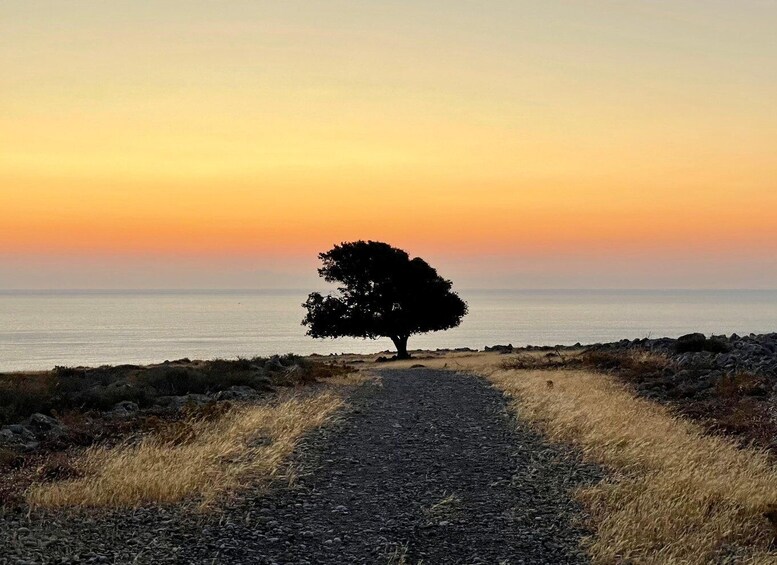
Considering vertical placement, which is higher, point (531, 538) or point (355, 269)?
point (355, 269)

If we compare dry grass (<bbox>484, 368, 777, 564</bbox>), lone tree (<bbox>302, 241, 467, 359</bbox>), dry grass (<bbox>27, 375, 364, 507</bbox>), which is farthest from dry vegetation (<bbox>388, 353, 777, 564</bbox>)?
lone tree (<bbox>302, 241, 467, 359</bbox>)

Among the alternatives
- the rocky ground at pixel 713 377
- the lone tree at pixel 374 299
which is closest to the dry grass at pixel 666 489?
the rocky ground at pixel 713 377

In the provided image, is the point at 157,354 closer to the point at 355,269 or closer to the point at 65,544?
the point at 355,269

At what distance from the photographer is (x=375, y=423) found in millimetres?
19203

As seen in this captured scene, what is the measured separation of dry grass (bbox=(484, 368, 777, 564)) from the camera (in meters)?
8.85

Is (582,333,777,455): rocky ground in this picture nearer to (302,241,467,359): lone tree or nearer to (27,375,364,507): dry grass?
(27,375,364,507): dry grass

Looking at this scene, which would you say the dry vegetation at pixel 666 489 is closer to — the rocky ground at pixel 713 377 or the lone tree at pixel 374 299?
the rocky ground at pixel 713 377

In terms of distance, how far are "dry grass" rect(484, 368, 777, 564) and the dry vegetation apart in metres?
0.01

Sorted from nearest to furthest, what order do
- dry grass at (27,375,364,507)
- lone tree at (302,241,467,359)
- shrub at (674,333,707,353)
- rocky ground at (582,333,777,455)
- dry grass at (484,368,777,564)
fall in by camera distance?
1. dry grass at (484,368,777,564)
2. dry grass at (27,375,364,507)
3. rocky ground at (582,333,777,455)
4. shrub at (674,333,707,353)
5. lone tree at (302,241,467,359)

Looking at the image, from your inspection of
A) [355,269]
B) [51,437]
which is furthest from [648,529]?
[355,269]

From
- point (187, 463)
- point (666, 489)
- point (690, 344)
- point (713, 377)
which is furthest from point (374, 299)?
point (666, 489)

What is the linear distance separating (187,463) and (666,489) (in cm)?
783

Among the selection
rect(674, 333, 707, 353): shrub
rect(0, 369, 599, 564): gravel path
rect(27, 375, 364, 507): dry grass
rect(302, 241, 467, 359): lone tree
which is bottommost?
rect(0, 369, 599, 564): gravel path

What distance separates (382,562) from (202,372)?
24.1 meters
